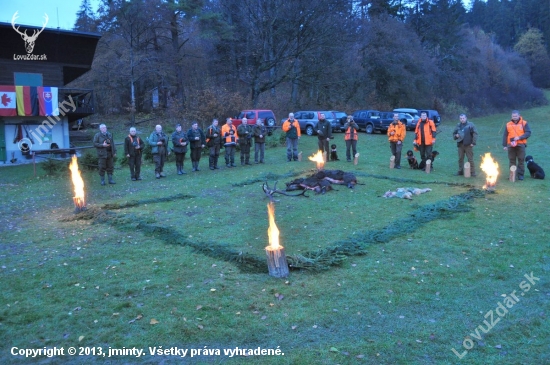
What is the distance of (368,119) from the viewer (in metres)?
34.1

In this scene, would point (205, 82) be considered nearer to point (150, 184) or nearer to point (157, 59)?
point (157, 59)

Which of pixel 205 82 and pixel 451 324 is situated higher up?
pixel 205 82

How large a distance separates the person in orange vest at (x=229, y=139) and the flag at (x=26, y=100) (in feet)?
46.4

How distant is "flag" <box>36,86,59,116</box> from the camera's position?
90.6 feet

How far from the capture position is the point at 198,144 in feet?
59.8

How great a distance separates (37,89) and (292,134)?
16.5 m

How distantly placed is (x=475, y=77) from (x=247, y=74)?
30235 millimetres

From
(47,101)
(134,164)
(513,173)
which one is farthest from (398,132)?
(47,101)

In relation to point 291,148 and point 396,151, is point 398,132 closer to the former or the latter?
point 396,151

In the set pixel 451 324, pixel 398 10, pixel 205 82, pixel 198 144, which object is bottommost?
pixel 451 324

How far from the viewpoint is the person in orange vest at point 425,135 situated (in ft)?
55.2

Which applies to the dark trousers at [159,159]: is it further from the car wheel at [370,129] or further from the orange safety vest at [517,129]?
the car wheel at [370,129]

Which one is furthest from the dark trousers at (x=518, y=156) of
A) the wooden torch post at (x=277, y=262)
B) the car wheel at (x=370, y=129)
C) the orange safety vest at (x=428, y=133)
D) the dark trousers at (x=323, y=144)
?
the car wheel at (x=370, y=129)

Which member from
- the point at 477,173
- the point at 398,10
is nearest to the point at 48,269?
the point at 477,173
